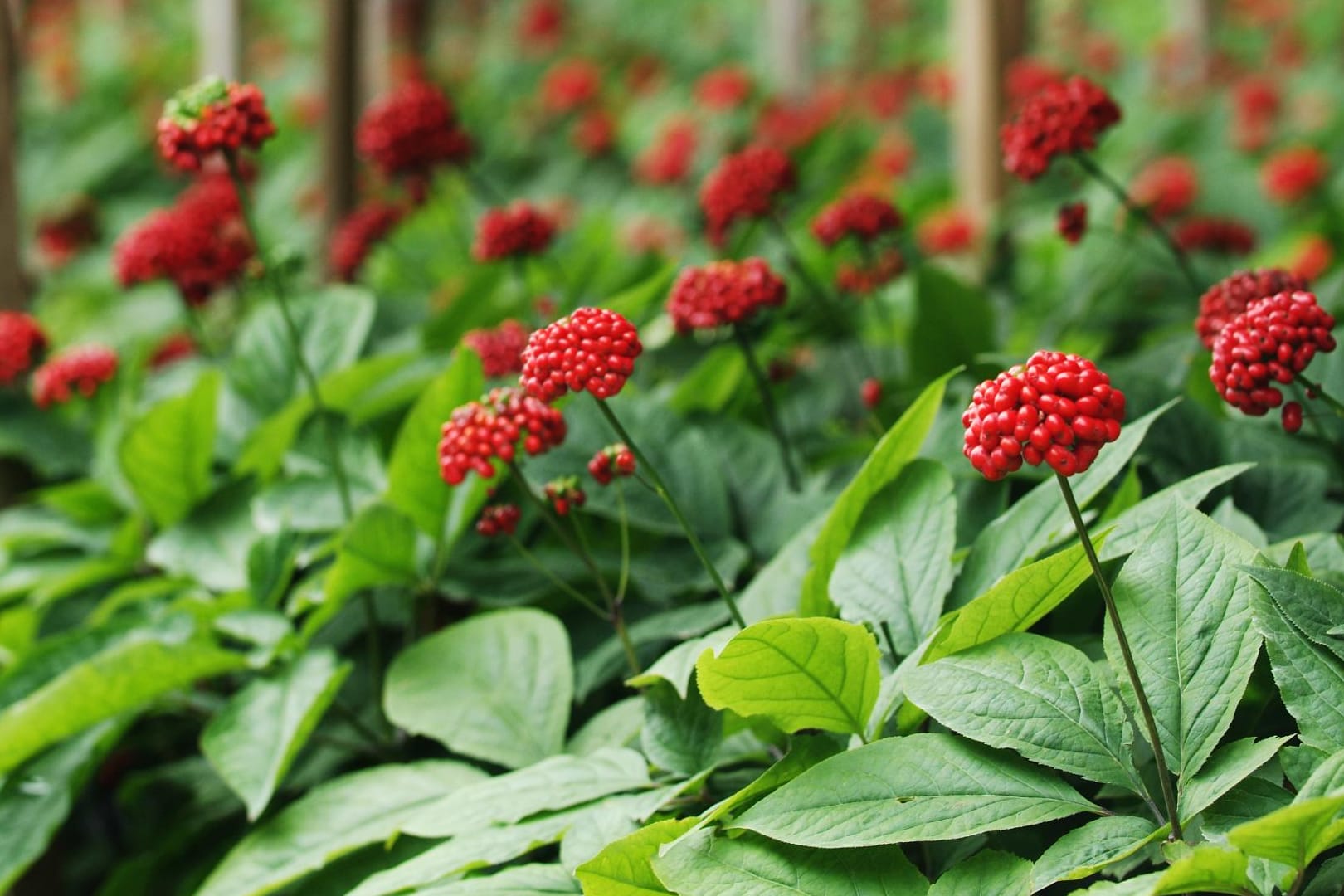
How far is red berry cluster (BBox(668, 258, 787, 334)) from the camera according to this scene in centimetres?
191

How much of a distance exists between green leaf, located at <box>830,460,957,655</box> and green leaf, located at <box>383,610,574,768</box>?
417 mm

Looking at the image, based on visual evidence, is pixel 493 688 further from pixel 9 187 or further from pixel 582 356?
pixel 9 187

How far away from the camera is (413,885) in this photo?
1.39 metres

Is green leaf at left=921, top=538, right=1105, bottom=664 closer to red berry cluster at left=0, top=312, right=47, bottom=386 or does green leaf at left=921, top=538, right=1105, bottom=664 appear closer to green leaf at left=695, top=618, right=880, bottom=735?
green leaf at left=695, top=618, right=880, bottom=735

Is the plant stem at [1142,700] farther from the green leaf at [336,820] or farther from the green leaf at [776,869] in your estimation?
the green leaf at [336,820]

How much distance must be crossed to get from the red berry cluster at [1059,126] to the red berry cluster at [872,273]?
620 millimetres

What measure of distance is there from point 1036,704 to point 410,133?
2.09m

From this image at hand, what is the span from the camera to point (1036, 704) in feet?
4.07

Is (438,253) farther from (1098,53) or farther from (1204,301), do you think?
(1098,53)

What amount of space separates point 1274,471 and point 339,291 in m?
1.80

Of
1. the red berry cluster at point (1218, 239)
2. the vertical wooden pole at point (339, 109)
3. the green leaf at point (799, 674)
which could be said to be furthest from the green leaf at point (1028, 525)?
the vertical wooden pole at point (339, 109)

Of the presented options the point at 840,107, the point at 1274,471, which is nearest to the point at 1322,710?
the point at 1274,471

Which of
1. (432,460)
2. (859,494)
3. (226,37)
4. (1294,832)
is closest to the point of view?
(1294,832)

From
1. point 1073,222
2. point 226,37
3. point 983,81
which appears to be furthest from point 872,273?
point 226,37
